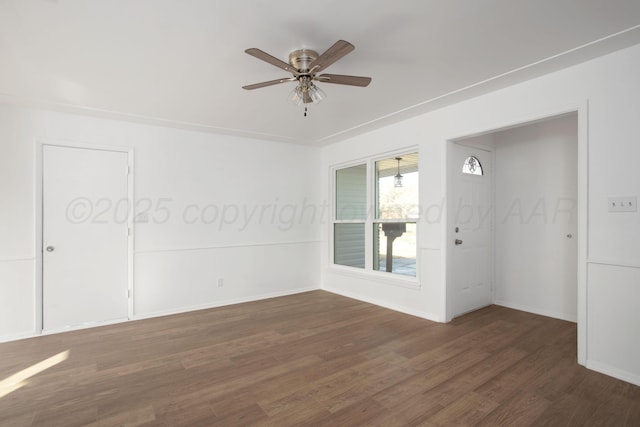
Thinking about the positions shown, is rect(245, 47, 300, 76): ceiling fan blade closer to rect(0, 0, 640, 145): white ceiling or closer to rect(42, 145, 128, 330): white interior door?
rect(0, 0, 640, 145): white ceiling

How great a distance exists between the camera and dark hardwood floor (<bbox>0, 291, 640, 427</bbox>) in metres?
2.15

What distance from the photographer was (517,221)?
4.51m

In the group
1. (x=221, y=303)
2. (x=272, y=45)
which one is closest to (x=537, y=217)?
(x=272, y=45)

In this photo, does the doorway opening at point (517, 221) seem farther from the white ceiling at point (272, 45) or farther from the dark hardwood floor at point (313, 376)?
the white ceiling at point (272, 45)

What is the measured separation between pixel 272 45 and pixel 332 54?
0.57m

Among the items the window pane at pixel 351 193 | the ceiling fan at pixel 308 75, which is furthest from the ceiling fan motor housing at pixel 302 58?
the window pane at pixel 351 193

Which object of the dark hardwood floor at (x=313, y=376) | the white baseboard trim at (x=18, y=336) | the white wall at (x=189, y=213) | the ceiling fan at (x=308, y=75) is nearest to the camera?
the dark hardwood floor at (x=313, y=376)

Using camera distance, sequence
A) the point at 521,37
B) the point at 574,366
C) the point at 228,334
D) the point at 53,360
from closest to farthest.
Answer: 1. the point at 521,37
2. the point at 574,366
3. the point at 53,360
4. the point at 228,334

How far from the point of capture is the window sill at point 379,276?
4.33 m

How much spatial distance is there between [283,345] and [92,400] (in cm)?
162

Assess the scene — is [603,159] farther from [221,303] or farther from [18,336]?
[18,336]

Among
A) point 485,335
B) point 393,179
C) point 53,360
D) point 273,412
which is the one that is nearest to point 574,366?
point 485,335

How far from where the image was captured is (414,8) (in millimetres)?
2027

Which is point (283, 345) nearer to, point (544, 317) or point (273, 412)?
point (273, 412)
